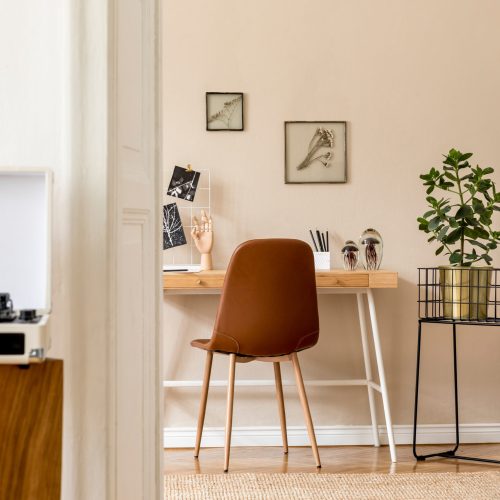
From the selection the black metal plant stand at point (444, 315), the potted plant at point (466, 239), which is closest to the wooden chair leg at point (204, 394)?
the black metal plant stand at point (444, 315)

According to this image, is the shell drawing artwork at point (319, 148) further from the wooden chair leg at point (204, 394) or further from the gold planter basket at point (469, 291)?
the wooden chair leg at point (204, 394)

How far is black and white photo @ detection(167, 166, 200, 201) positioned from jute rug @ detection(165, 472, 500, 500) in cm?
134

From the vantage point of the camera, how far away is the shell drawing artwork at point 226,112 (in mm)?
3947

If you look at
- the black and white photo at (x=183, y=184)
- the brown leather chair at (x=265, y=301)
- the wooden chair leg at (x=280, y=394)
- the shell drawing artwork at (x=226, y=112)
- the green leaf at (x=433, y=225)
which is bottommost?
the wooden chair leg at (x=280, y=394)

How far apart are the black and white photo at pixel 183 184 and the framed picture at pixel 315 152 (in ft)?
1.53

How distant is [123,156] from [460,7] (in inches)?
118

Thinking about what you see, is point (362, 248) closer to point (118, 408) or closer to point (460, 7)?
point (460, 7)

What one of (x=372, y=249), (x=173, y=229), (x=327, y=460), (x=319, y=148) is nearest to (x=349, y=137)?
(x=319, y=148)

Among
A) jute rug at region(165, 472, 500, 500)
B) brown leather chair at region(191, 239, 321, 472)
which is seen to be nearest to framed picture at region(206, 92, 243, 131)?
brown leather chair at region(191, 239, 321, 472)

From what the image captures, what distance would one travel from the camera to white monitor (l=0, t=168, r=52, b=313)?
48.6 inches

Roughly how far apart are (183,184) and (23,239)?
2.67 m

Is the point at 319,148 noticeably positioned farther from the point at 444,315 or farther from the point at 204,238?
the point at 444,315

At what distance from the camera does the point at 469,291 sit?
3.48 m

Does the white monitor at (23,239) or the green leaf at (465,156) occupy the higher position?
the green leaf at (465,156)
